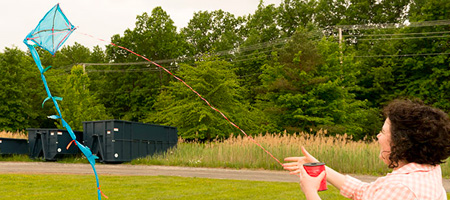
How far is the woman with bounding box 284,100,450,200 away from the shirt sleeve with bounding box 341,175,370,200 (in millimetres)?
300

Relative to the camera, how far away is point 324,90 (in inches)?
899

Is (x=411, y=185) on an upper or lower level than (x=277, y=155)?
upper

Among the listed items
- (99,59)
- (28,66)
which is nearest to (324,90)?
(28,66)

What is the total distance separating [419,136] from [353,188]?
60 cm

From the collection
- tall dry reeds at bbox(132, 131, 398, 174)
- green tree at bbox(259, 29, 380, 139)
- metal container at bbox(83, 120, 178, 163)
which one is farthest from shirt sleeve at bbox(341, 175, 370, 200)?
green tree at bbox(259, 29, 380, 139)

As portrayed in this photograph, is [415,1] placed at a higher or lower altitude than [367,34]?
higher

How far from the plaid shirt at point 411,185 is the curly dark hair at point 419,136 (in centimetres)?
5

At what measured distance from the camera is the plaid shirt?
1798 mm

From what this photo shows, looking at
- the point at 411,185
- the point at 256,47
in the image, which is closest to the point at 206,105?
the point at 411,185

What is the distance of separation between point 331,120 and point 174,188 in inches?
670

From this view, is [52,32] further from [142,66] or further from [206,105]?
[142,66]

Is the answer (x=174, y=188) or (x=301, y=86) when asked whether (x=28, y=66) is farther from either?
(x=174, y=188)

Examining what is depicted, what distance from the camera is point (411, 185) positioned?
182 centimetres

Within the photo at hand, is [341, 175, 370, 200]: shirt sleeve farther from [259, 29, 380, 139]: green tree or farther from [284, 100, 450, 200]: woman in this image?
[259, 29, 380, 139]: green tree
